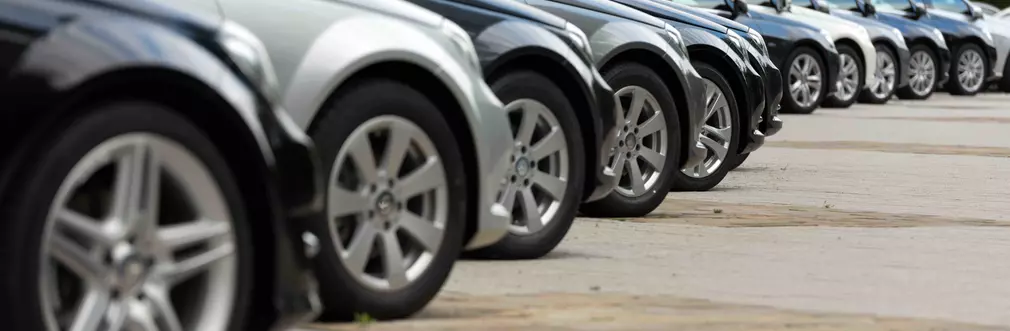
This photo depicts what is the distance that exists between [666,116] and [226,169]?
561 cm

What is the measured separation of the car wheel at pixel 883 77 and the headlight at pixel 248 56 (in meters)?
21.4

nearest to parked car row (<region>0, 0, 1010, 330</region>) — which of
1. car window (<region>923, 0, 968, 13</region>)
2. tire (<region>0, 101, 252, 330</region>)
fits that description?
tire (<region>0, 101, 252, 330</region>)

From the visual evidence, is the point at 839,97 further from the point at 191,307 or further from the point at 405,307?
the point at 191,307

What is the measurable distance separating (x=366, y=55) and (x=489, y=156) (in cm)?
64

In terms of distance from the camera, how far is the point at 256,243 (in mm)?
4988

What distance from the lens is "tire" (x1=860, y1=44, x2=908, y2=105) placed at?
26.5m

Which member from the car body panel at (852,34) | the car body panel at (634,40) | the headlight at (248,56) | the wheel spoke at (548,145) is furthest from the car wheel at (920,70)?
the headlight at (248,56)

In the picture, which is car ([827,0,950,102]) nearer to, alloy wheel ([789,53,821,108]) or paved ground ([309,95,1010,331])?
alloy wheel ([789,53,821,108])

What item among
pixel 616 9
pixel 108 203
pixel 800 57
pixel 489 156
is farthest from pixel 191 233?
pixel 800 57

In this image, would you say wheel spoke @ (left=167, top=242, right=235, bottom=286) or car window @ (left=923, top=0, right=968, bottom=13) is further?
car window @ (left=923, top=0, right=968, bottom=13)

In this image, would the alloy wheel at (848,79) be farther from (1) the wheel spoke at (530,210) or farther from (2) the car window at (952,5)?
(1) the wheel spoke at (530,210)

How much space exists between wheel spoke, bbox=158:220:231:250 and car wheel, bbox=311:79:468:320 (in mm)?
1267

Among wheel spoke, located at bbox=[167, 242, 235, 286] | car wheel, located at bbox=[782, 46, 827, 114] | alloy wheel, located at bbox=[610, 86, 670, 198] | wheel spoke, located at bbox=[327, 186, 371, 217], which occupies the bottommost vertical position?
car wheel, located at bbox=[782, 46, 827, 114]

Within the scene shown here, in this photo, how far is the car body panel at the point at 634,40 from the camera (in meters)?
10.1
